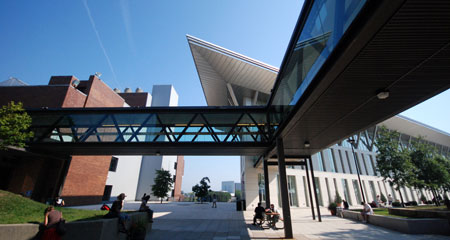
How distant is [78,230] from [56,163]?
60.9ft

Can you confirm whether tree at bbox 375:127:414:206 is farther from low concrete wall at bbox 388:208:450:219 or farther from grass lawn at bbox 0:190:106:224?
grass lawn at bbox 0:190:106:224

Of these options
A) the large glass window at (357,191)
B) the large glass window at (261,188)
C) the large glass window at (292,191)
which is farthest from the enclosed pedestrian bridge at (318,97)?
the large glass window at (357,191)

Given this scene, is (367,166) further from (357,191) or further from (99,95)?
(99,95)

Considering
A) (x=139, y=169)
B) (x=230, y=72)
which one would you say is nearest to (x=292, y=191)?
(x=230, y=72)

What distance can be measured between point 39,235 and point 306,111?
30.9ft

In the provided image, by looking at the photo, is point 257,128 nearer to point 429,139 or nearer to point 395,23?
point 395,23

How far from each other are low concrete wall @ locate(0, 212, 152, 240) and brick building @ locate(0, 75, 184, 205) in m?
11.1

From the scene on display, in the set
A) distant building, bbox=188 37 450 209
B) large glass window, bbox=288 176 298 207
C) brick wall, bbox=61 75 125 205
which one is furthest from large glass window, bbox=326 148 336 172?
brick wall, bbox=61 75 125 205

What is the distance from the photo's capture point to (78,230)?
18.0 ft

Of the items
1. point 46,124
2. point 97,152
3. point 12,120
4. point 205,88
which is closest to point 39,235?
point 97,152

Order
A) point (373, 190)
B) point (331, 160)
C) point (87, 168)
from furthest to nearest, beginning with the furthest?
point (373, 190) < point (331, 160) < point (87, 168)

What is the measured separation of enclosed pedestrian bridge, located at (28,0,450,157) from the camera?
3.71m

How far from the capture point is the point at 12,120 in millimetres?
11422

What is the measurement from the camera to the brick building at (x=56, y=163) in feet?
55.2
